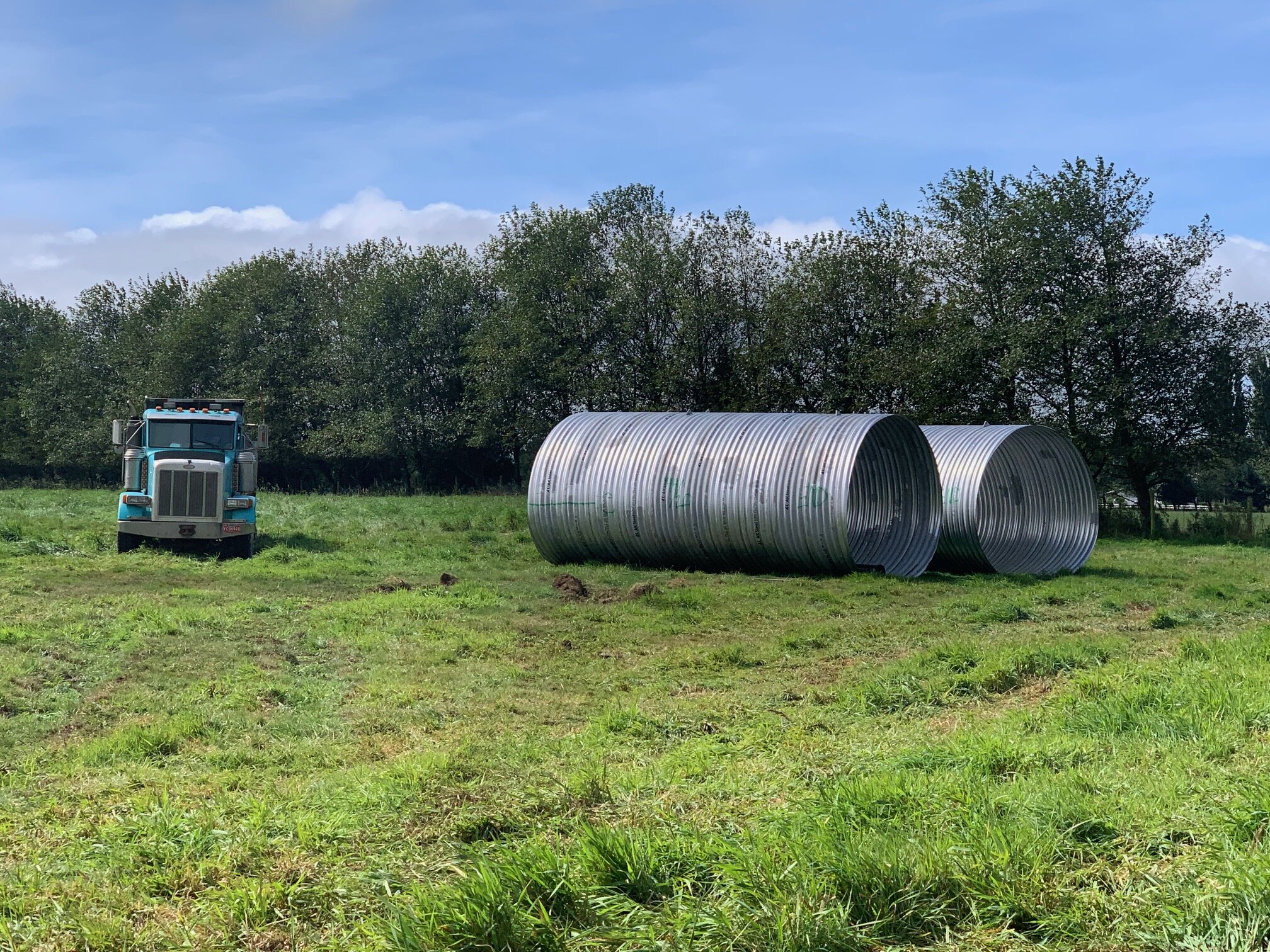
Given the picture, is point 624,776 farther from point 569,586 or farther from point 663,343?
point 663,343

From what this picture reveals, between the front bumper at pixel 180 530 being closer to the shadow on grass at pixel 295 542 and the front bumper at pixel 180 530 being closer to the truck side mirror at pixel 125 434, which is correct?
the shadow on grass at pixel 295 542

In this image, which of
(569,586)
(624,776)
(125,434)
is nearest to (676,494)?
(569,586)

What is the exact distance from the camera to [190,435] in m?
19.9

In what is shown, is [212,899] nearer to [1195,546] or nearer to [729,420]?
[729,420]

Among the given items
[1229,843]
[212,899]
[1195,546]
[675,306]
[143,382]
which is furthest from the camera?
[143,382]

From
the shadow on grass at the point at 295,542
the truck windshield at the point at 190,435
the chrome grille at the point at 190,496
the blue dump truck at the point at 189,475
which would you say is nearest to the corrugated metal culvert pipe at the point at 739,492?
the shadow on grass at the point at 295,542

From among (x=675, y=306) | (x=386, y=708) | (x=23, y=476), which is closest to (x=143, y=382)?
(x=23, y=476)

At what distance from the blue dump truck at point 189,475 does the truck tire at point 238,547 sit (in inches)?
0.6

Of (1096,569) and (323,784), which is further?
(1096,569)

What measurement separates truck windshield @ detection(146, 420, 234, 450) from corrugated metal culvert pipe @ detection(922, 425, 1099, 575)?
1226 cm

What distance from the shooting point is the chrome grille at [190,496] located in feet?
62.1

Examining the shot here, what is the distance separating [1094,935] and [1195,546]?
24.6 m

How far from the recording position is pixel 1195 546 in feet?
84.4

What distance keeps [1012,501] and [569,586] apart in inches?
389
